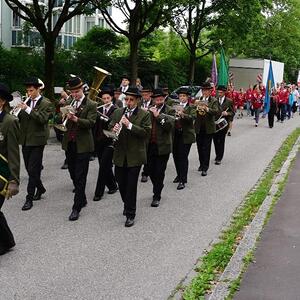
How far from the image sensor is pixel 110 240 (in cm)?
666

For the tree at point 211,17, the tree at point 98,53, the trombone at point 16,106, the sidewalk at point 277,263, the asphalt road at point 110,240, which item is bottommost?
the asphalt road at point 110,240

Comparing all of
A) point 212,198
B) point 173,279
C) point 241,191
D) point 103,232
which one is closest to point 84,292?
point 173,279

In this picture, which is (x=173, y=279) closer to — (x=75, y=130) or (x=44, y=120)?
(x=75, y=130)

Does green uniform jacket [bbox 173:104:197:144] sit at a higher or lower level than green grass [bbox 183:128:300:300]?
higher

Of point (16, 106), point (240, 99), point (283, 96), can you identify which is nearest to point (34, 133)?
point (16, 106)

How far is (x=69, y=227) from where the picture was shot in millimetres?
7160

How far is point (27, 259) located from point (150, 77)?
28.9 meters

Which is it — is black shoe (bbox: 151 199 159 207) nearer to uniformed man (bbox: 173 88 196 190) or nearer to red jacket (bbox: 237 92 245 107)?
uniformed man (bbox: 173 88 196 190)

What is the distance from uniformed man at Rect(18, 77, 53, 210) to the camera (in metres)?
7.92

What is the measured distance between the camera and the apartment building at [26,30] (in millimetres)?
32562

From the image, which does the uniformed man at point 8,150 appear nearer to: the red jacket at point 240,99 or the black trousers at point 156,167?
the black trousers at point 156,167

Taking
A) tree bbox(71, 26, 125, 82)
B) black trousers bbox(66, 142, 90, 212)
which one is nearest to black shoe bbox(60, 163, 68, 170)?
black trousers bbox(66, 142, 90, 212)

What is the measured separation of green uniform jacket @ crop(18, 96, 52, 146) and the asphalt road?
1020mm

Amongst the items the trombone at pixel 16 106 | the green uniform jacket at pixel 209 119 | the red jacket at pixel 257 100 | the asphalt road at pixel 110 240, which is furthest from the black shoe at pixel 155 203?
the red jacket at pixel 257 100
